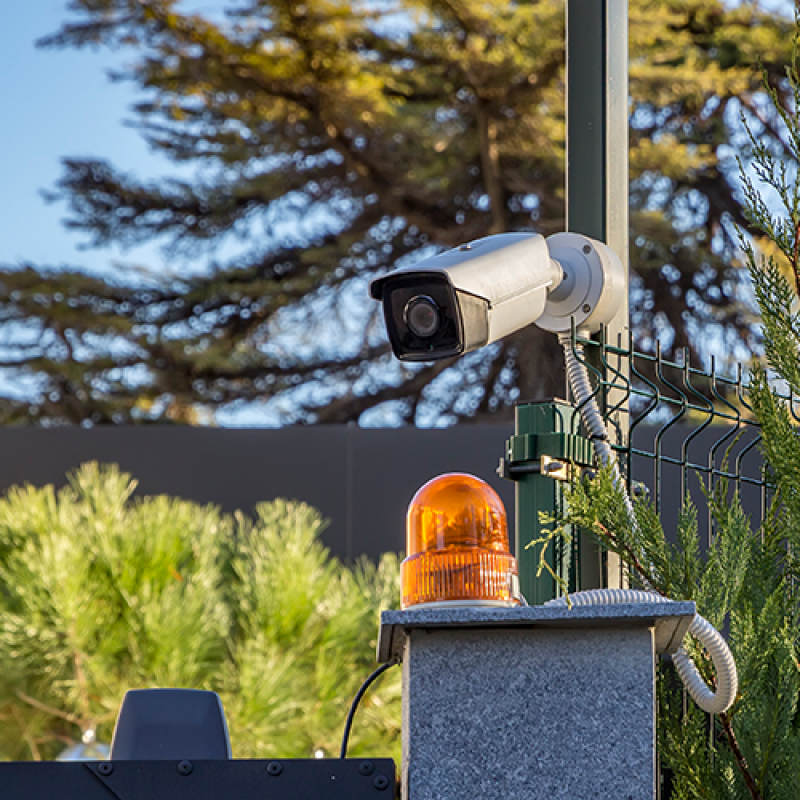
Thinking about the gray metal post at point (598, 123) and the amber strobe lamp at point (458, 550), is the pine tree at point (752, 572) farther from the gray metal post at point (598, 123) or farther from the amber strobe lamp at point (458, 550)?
the gray metal post at point (598, 123)

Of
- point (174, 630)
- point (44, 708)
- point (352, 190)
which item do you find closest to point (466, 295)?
point (174, 630)

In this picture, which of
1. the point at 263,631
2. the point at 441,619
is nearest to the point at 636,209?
the point at 263,631

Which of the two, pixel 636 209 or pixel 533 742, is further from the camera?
pixel 636 209

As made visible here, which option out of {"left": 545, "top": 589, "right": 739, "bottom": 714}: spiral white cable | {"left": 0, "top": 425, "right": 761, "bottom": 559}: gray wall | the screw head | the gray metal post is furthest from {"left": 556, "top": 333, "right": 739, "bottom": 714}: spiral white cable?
{"left": 0, "top": 425, "right": 761, "bottom": 559}: gray wall

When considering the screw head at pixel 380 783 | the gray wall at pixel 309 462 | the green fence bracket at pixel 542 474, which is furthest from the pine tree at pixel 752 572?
the gray wall at pixel 309 462

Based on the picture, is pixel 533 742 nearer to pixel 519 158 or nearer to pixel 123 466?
pixel 123 466

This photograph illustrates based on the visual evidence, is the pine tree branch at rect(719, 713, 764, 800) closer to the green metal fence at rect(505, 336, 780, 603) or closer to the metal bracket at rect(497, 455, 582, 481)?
the green metal fence at rect(505, 336, 780, 603)

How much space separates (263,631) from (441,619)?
3.61 metres

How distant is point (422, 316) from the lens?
4.67 ft

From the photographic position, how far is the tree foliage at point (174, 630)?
443 cm

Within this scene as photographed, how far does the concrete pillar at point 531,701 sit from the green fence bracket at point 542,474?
487mm

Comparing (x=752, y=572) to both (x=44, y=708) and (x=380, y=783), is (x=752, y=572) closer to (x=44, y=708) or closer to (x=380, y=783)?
(x=380, y=783)

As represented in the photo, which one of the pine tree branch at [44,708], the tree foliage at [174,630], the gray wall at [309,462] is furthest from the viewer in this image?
the gray wall at [309,462]

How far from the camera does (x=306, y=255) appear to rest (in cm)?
875
